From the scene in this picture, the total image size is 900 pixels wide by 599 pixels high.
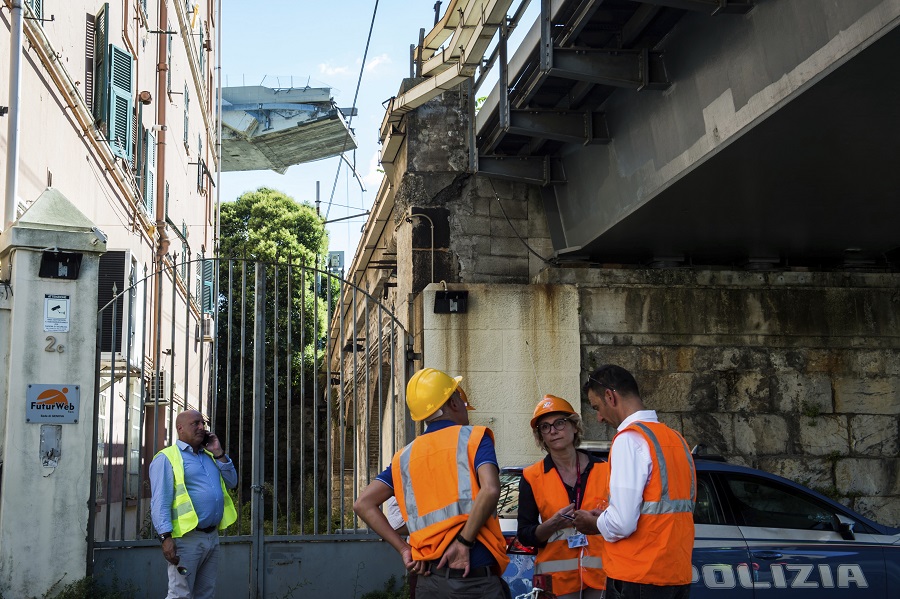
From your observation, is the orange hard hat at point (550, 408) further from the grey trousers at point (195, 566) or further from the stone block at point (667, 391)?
the stone block at point (667, 391)

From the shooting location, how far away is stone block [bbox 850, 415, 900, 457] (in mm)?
10352

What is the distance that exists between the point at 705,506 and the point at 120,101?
9.64 m

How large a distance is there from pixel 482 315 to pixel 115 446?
774cm

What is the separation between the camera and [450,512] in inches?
176

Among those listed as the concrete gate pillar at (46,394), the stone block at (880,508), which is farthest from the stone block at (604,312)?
the concrete gate pillar at (46,394)

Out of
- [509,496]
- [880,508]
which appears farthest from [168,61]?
[509,496]

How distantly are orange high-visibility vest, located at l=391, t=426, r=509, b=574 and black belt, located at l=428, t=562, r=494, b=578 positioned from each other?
5 centimetres

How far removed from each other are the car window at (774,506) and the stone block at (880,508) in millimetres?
3376

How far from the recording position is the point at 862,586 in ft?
23.1

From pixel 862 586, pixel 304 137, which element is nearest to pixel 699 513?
pixel 862 586

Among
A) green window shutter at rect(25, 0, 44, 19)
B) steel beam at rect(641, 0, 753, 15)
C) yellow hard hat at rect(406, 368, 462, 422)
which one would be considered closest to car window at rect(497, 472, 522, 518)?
yellow hard hat at rect(406, 368, 462, 422)

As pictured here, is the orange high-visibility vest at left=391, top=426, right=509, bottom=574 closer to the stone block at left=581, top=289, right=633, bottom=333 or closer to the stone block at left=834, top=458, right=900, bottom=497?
the stone block at left=581, top=289, right=633, bottom=333

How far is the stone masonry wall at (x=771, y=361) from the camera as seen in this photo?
10.3 metres

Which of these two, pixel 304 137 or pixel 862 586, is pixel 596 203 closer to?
pixel 862 586
